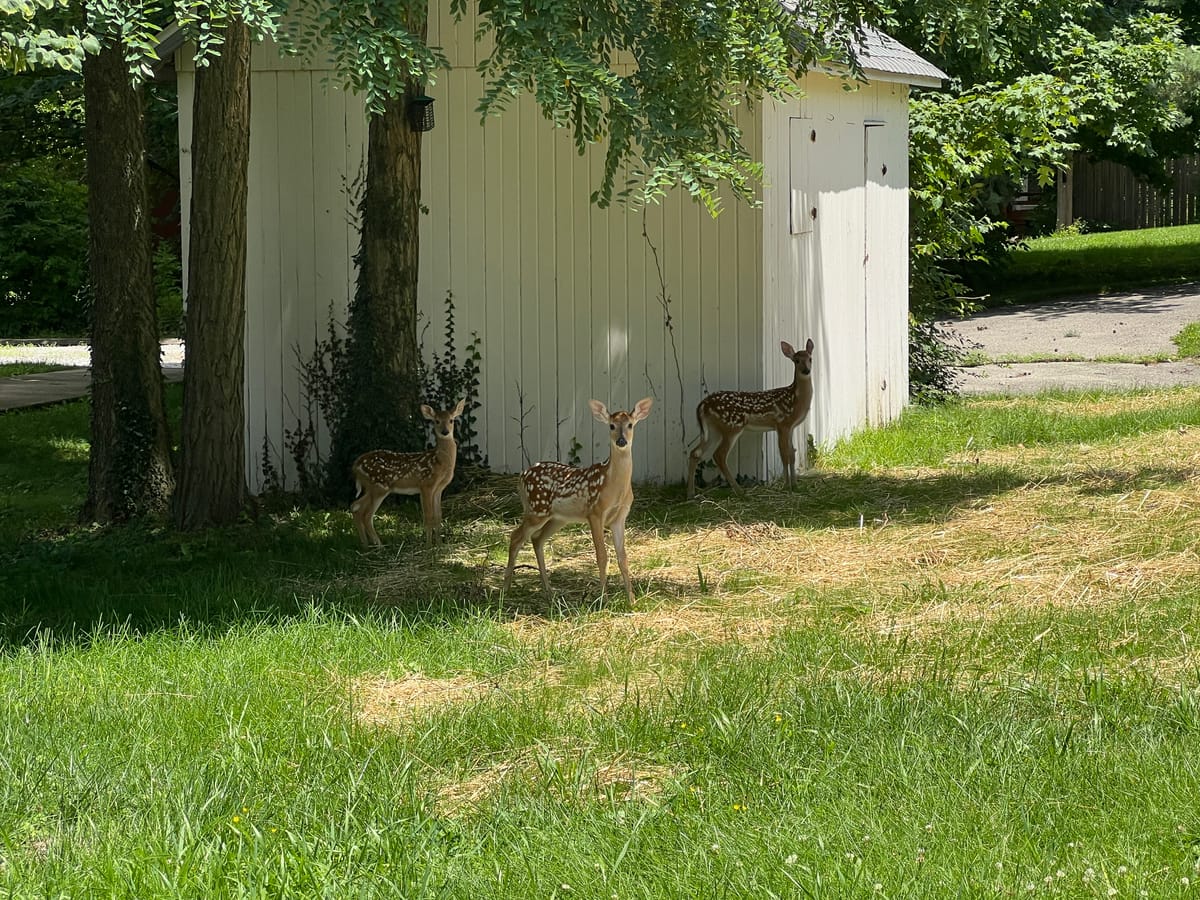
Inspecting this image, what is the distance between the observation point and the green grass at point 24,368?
70.1 ft

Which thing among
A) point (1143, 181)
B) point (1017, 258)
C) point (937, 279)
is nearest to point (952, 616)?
point (937, 279)

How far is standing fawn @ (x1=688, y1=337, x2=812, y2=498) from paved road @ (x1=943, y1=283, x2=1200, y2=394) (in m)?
6.63

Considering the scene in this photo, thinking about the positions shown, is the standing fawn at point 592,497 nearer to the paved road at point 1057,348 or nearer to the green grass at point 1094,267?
the paved road at point 1057,348

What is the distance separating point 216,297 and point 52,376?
10.6 m

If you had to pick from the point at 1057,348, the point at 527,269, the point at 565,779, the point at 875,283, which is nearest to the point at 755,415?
the point at 527,269

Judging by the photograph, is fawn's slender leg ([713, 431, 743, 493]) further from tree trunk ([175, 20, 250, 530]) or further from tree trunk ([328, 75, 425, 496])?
tree trunk ([175, 20, 250, 530])

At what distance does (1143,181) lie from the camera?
33.8 m

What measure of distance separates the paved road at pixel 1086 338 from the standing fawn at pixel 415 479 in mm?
9124

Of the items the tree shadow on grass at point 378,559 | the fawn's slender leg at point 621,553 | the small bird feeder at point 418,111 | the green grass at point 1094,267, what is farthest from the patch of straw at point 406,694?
the green grass at point 1094,267

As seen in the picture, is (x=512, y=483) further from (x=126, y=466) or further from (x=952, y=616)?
(x=952, y=616)

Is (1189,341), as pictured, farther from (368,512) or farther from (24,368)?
(24,368)

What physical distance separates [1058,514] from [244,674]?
5.52 m

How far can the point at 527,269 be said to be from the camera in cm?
1305

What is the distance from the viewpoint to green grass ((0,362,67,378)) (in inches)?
841
